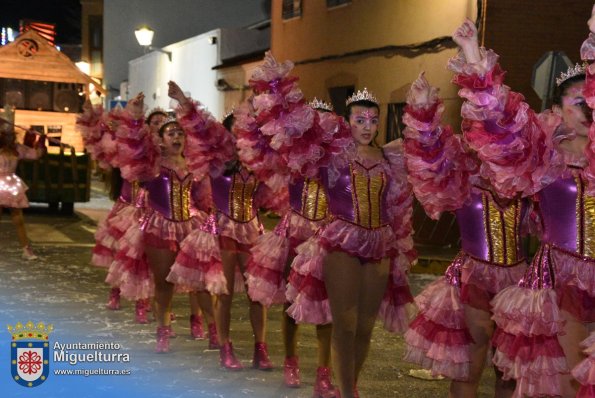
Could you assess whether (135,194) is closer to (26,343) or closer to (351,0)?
(26,343)

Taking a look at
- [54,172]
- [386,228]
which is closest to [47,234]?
[54,172]

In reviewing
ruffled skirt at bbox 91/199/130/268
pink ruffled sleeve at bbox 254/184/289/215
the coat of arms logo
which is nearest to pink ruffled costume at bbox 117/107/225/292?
pink ruffled sleeve at bbox 254/184/289/215

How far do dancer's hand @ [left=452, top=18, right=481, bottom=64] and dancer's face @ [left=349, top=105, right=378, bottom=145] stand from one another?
5.52ft

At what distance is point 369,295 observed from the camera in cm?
558

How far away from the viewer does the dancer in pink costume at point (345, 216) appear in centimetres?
542

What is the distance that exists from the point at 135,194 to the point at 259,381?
327 cm

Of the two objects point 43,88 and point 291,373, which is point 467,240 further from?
point 43,88

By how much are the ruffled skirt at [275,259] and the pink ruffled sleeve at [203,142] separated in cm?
85

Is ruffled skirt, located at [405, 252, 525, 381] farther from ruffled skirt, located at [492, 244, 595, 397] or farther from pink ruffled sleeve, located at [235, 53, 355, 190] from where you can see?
pink ruffled sleeve, located at [235, 53, 355, 190]

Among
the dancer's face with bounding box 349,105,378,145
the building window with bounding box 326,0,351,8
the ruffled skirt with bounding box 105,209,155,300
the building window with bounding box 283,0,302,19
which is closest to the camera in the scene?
the dancer's face with bounding box 349,105,378,145

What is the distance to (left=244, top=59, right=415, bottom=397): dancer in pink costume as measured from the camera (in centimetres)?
542

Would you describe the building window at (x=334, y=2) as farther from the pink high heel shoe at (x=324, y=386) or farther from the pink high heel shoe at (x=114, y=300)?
the pink high heel shoe at (x=324, y=386)

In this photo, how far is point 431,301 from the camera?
4.66 m

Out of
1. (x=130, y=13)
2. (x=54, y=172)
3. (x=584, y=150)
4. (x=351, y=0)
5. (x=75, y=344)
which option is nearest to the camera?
(x=584, y=150)
